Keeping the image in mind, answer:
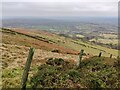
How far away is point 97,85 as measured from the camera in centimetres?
1798

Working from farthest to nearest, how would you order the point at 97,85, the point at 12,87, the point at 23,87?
the point at 97,85 < the point at 12,87 < the point at 23,87

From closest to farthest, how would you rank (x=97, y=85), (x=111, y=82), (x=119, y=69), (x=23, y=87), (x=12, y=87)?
(x=23, y=87), (x=12, y=87), (x=97, y=85), (x=111, y=82), (x=119, y=69)

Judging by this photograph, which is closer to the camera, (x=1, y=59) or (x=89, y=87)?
(x=89, y=87)

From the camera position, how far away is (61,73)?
18734 millimetres

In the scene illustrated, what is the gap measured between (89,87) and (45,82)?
9.21 feet

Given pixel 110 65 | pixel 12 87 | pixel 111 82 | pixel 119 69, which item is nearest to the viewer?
pixel 12 87

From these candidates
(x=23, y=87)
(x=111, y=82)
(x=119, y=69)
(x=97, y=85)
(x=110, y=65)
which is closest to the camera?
(x=23, y=87)

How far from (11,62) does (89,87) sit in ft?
34.3

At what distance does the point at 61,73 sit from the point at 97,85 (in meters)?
2.59

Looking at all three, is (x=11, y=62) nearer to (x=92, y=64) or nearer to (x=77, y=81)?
(x=92, y=64)

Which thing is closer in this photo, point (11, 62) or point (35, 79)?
point (35, 79)

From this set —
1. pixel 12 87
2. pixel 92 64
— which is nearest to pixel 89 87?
pixel 12 87

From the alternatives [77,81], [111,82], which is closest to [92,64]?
[111,82]

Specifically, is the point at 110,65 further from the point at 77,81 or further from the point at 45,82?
the point at 45,82
